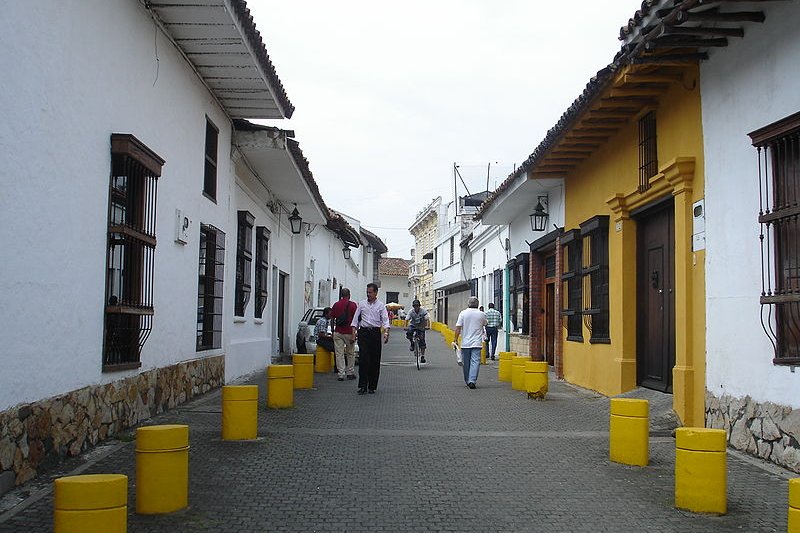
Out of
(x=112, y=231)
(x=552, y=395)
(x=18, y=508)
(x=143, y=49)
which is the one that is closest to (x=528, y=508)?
(x=18, y=508)

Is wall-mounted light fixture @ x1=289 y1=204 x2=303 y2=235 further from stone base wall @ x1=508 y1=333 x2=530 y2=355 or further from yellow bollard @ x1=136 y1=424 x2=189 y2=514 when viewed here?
yellow bollard @ x1=136 y1=424 x2=189 y2=514

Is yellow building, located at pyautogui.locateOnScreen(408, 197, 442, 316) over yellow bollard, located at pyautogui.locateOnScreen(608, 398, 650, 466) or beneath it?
over

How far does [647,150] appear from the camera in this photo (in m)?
10.7

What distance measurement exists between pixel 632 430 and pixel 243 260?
32.0 ft

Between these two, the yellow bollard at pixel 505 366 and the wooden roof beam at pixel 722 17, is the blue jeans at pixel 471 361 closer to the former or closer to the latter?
the yellow bollard at pixel 505 366

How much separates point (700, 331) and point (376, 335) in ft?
17.8

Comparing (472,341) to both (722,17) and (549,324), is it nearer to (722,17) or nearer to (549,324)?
(549,324)

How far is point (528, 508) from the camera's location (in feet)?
18.8

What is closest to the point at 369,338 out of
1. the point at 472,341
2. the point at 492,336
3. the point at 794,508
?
the point at 472,341

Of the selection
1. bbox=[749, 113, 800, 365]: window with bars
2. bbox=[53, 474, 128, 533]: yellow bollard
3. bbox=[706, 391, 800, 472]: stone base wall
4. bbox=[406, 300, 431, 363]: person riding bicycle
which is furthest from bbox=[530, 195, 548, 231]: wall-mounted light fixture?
bbox=[53, 474, 128, 533]: yellow bollard

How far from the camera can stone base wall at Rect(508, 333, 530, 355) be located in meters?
20.0

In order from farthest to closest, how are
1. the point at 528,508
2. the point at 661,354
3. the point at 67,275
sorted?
the point at 661,354
the point at 67,275
the point at 528,508

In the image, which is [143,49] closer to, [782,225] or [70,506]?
[70,506]

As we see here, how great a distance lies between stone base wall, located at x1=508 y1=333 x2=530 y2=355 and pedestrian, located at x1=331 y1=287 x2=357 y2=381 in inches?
241
